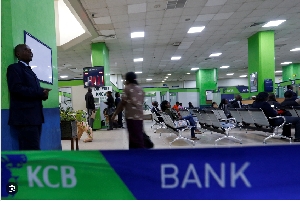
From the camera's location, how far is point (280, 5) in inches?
271

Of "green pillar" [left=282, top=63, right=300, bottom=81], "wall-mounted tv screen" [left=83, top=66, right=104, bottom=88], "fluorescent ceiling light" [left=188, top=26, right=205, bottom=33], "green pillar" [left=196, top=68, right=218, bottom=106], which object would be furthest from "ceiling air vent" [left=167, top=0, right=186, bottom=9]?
"green pillar" [left=282, top=63, right=300, bottom=81]

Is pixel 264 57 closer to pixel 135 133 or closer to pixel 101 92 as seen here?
pixel 101 92

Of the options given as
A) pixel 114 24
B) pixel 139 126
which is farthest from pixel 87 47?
pixel 139 126

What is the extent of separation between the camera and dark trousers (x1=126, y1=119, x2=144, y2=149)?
302 centimetres

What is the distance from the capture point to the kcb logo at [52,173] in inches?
55.4

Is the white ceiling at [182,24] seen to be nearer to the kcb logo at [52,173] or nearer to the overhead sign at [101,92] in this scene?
the overhead sign at [101,92]

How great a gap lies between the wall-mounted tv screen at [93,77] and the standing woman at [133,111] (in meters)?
6.14

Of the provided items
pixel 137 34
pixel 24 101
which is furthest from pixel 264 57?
pixel 24 101

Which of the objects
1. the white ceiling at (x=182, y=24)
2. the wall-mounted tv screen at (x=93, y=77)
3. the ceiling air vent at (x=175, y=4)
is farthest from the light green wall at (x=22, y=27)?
the wall-mounted tv screen at (x=93, y=77)

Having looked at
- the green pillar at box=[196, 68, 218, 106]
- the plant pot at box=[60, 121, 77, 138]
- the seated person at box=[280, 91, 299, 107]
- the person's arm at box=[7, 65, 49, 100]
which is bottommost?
the plant pot at box=[60, 121, 77, 138]

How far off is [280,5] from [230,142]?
4.74 meters

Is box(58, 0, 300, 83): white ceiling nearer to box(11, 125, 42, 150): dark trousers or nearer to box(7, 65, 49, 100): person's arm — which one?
box(7, 65, 49, 100): person's arm

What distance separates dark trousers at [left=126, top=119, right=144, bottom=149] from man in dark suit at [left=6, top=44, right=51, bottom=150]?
→ 115cm

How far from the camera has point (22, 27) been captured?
2723 millimetres
